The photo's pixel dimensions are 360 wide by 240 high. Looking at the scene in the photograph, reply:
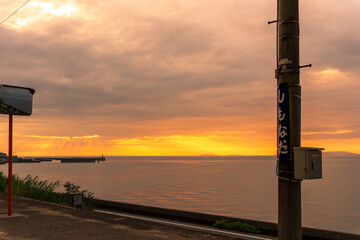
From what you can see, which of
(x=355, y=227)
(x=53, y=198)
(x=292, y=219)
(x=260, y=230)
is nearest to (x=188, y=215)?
(x=260, y=230)

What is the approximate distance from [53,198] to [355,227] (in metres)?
32.7

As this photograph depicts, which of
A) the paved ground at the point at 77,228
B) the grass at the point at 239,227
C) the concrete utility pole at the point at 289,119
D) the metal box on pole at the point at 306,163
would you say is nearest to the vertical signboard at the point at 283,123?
the concrete utility pole at the point at 289,119

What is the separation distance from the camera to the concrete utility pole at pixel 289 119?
5.14 m

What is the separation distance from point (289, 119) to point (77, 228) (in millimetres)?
6114

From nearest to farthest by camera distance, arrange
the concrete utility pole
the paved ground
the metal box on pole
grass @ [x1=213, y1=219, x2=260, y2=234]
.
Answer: the metal box on pole, the concrete utility pole, the paved ground, grass @ [x1=213, y1=219, x2=260, y2=234]

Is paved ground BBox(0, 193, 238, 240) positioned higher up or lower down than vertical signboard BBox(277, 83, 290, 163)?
lower down

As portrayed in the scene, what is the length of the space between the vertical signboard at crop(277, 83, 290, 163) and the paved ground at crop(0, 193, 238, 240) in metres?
3.45

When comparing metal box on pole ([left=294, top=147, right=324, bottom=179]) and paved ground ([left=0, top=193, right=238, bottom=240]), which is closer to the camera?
metal box on pole ([left=294, top=147, right=324, bottom=179])

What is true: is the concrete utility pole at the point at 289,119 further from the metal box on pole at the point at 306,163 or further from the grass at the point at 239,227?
the grass at the point at 239,227

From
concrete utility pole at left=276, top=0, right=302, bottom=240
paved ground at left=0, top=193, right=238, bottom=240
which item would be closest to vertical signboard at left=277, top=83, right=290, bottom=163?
concrete utility pole at left=276, top=0, right=302, bottom=240

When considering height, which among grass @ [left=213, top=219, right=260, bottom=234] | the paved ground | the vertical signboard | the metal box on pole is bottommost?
grass @ [left=213, top=219, right=260, bottom=234]

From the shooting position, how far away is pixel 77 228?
29.1 feet

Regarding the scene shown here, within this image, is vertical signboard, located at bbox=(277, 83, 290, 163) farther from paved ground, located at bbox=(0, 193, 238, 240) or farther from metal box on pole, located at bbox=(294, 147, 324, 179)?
paved ground, located at bbox=(0, 193, 238, 240)

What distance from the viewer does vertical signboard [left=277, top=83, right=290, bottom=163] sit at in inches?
203
